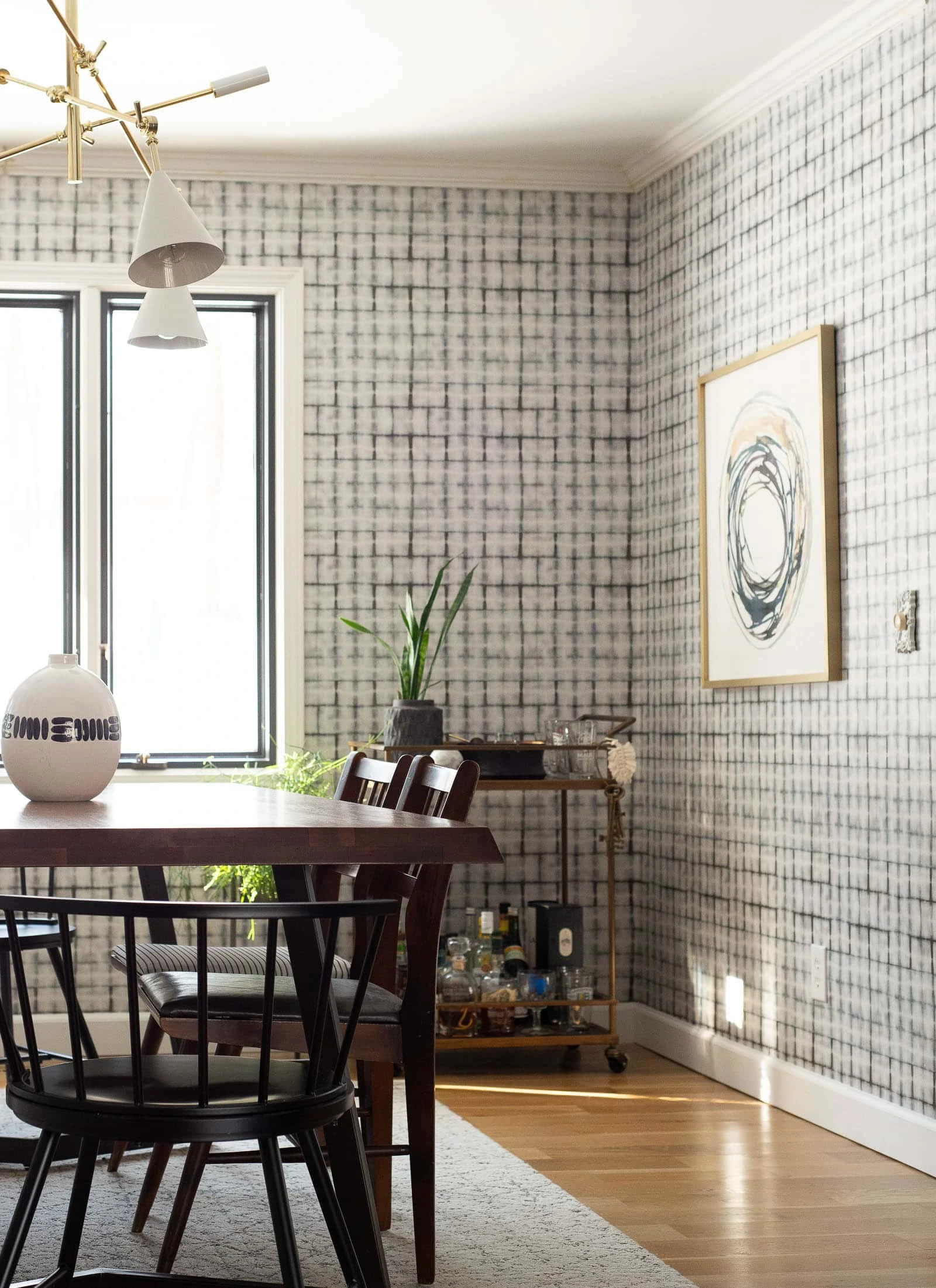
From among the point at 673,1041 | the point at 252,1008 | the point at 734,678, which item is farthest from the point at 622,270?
the point at 252,1008

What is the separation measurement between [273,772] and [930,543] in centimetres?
191

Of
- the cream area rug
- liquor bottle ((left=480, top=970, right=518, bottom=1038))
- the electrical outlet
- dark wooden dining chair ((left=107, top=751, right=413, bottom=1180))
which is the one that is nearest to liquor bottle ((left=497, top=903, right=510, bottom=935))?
liquor bottle ((left=480, top=970, right=518, bottom=1038))

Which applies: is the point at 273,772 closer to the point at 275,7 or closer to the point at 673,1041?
the point at 673,1041

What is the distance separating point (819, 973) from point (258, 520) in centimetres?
210

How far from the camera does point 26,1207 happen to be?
1.66 m

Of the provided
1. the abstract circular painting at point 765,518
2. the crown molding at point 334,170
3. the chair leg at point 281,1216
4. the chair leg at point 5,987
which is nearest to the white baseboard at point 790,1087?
the abstract circular painting at point 765,518

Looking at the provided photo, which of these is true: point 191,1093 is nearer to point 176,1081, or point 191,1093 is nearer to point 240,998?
point 176,1081

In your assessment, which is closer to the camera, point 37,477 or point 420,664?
point 420,664

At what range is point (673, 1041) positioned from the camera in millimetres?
4250

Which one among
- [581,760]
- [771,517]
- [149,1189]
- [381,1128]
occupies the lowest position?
[149,1189]

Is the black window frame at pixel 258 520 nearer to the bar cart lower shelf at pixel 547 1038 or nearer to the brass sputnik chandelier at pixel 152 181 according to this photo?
the bar cart lower shelf at pixel 547 1038

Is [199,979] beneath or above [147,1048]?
above

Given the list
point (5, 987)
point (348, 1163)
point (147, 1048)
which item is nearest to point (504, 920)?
point (147, 1048)

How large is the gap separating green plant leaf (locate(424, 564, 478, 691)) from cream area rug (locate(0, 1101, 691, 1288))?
61.4 inches
